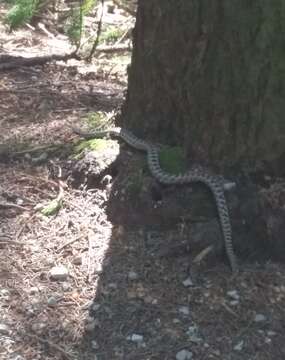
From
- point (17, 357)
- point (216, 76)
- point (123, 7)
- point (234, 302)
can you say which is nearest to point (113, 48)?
point (123, 7)

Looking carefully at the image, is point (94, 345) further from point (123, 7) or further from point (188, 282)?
point (123, 7)

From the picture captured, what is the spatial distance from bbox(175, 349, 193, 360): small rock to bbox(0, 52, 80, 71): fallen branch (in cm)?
405

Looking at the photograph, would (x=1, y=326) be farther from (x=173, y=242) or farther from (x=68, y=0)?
(x=68, y=0)

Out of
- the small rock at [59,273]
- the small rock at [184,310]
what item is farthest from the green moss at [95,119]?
the small rock at [184,310]

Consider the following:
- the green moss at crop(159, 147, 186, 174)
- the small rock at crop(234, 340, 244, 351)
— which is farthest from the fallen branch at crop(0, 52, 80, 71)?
the small rock at crop(234, 340, 244, 351)

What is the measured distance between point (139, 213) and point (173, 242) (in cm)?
29

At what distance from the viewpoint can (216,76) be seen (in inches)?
150

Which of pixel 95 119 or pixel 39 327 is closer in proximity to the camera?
pixel 39 327

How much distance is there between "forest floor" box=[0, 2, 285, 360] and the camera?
3.37 m

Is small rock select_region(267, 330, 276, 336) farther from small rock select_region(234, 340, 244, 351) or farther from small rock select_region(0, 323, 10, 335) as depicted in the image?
small rock select_region(0, 323, 10, 335)

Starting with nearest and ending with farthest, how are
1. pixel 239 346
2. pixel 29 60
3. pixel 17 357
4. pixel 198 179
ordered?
pixel 17 357 → pixel 239 346 → pixel 198 179 → pixel 29 60

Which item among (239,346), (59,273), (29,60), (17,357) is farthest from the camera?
(29,60)

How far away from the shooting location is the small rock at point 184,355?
10.8 feet

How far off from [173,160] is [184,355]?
1243 mm
